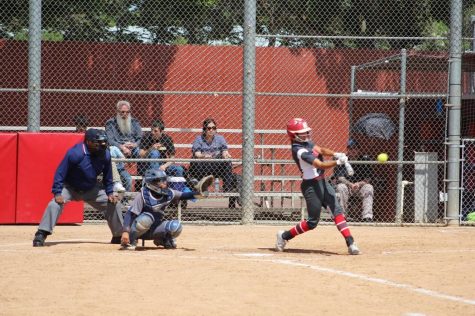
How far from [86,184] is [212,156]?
4.06 meters

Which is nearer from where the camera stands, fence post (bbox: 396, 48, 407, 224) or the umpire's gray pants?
the umpire's gray pants

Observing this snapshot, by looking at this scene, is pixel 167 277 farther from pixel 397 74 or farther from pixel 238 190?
pixel 397 74

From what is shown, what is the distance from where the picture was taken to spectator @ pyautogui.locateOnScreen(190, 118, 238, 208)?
1589 cm

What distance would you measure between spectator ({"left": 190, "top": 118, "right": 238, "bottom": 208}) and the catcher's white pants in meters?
1.69

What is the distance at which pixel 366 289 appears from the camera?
27.6 feet

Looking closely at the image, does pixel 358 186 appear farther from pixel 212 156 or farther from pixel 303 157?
pixel 303 157

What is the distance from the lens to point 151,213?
38.0ft

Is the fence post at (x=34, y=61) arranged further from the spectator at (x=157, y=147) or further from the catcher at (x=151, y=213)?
the catcher at (x=151, y=213)

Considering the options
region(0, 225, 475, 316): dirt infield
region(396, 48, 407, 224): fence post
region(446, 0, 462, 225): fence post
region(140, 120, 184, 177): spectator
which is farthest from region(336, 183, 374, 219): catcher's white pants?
region(140, 120, 184, 177): spectator

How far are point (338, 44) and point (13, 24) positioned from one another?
334 inches

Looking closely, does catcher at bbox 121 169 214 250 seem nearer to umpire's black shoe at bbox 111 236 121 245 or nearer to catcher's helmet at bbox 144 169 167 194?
catcher's helmet at bbox 144 169 167 194

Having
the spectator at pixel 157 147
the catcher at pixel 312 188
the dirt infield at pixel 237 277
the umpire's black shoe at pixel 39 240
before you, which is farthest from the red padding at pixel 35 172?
the catcher at pixel 312 188

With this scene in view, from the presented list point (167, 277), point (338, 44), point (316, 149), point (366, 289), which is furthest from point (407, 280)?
point (338, 44)

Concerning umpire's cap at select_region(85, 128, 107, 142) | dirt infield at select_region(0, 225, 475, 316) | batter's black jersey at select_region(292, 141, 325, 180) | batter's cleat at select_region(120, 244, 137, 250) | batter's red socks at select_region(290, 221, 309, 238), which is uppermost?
umpire's cap at select_region(85, 128, 107, 142)
